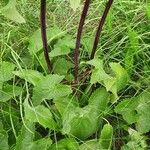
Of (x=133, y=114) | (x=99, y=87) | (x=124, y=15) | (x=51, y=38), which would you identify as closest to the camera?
(x=133, y=114)

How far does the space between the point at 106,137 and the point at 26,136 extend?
0.25m

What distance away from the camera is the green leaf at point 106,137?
1.45 m

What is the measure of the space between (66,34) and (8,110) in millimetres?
461

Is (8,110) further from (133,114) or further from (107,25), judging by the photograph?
(107,25)

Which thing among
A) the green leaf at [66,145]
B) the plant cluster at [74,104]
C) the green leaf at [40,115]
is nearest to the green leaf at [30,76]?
the plant cluster at [74,104]

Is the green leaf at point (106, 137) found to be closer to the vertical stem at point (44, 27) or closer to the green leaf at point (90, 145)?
the green leaf at point (90, 145)

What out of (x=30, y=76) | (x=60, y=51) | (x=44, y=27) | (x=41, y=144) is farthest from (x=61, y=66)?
(x=41, y=144)

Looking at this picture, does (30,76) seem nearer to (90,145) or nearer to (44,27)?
(44,27)

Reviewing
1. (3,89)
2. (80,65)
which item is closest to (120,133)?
(80,65)

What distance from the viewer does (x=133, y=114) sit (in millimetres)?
1517

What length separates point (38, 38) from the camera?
176 cm

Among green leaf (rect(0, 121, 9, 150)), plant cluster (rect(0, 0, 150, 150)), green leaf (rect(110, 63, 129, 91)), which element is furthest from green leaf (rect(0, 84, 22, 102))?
green leaf (rect(110, 63, 129, 91))

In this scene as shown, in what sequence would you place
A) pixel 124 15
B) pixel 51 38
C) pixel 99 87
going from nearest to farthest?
pixel 99 87 < pixel 51 38 < pixel 124 15

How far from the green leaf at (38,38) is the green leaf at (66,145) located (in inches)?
16.3
